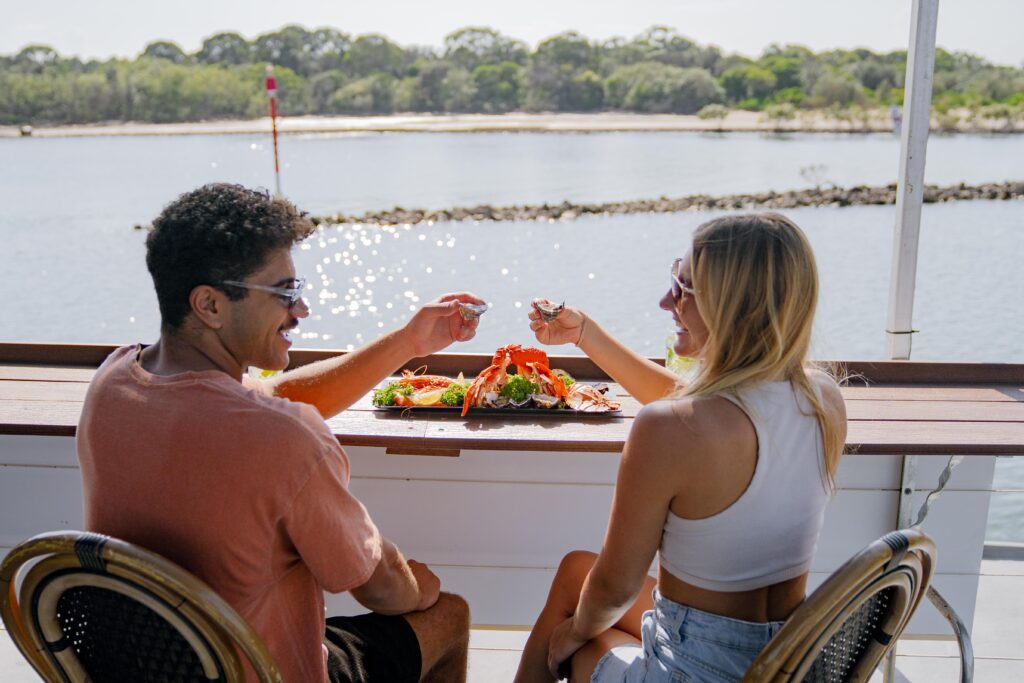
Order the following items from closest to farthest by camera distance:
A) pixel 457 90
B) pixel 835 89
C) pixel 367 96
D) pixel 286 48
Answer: pixel 286 48, pixel 367 96, pixel 457 90, pixel 835 89

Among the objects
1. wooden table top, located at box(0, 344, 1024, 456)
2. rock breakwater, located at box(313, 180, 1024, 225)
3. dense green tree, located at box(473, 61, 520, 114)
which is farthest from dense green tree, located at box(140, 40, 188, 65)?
wooden table top, located at box(0, 344, 1024, 456)

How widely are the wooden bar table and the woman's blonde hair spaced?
90 centimetres

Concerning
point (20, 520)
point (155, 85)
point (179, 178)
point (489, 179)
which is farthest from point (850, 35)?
point (20, 520)

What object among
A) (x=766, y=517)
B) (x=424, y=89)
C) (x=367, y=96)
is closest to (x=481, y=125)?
(x=424, y=89)

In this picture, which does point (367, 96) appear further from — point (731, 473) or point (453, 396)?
point (731, 473)

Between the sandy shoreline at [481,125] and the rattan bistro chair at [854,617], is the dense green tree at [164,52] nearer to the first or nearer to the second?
the sandy shoreline at [481,125]

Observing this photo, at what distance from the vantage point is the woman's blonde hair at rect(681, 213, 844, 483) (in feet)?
4.47

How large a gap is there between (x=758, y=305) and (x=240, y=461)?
75 centimetres

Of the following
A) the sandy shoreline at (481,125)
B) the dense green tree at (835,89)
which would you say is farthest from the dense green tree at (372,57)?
the dense green tree at (835,89)

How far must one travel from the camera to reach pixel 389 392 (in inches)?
91.3

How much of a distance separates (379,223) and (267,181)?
7.72m

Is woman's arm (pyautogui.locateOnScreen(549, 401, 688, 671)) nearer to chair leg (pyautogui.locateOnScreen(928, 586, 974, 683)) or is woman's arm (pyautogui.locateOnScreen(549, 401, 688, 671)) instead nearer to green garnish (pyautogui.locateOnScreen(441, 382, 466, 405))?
green garnish (pyautogui.locateOnScreen(441, 382, 466, 405))

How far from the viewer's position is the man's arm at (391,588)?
140 centimetres

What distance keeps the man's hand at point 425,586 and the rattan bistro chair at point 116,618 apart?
0.41 m
